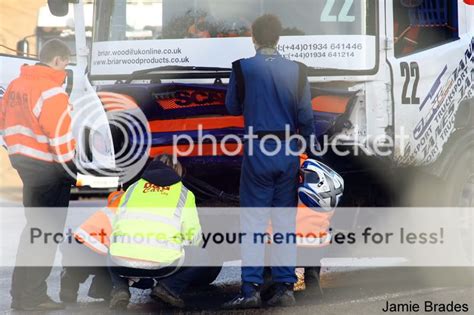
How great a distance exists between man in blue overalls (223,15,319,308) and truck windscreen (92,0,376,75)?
66 cm

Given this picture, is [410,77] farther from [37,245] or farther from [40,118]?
[37,245]

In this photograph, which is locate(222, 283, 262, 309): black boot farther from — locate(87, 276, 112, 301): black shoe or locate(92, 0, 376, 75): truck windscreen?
locate(92, 0, 376, 75): truck windscreen

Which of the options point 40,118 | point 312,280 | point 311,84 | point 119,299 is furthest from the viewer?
point 311,84

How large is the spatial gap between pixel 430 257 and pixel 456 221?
0.59 m

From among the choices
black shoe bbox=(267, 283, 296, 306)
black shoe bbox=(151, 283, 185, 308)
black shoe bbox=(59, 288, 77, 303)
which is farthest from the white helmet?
black shoe bbox=(59, 288, 77, 303)

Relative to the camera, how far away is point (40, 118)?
7008 mm

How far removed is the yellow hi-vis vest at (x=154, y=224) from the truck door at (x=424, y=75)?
6.27 ft

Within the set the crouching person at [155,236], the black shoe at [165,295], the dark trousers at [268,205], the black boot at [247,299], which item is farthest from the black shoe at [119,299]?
the dark trousers at [268,205]

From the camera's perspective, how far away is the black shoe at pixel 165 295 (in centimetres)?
670

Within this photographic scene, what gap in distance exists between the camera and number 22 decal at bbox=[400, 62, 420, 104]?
25.3ft

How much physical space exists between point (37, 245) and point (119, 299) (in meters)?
0.75

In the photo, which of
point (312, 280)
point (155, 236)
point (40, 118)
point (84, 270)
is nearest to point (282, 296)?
point (312, 280)

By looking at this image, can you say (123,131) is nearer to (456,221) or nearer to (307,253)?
(307,253)

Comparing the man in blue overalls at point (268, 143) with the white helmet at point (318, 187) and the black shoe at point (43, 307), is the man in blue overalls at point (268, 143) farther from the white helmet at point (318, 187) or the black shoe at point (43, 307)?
the black shoe at point (43, 307)
